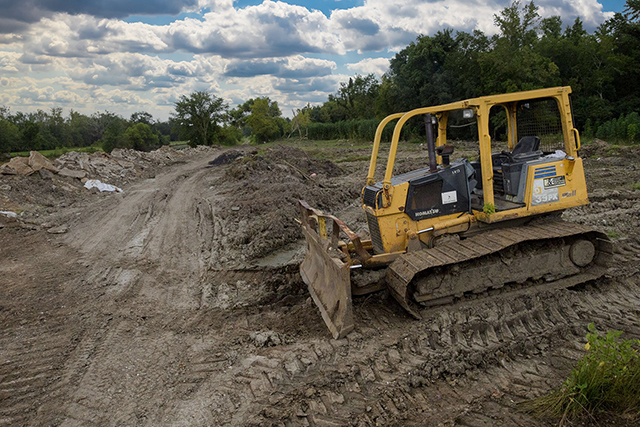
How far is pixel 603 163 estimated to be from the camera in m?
15.8

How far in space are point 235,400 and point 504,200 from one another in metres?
4.44

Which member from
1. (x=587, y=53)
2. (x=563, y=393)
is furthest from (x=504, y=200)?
(x=587, y=53)

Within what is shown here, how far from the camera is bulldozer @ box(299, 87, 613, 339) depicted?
17.7 ft

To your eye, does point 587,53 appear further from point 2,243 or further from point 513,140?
point 2,243

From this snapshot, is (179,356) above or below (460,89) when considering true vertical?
below

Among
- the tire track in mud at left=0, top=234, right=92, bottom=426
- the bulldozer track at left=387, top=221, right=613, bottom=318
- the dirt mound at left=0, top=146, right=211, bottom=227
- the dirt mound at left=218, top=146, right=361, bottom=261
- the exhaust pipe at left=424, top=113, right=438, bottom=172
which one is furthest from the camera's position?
the dirt mound at left=0, top=146, right=211, bottom=227

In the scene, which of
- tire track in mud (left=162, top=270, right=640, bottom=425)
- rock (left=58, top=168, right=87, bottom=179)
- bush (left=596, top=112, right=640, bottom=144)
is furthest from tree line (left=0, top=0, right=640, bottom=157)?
rock (left=58, top=168, right=87, bottom=179)

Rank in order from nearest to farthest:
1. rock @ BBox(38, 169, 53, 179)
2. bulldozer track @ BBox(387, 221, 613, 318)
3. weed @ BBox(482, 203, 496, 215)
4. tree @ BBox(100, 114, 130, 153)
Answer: bulldozer track @ BBox(387, 221, 613, 318) < weed @ BBox(482, 203, 496, 215) < rock @ BBox(38, 169, 53, 179) < tree @ BBox(100, 114, 130, 153)

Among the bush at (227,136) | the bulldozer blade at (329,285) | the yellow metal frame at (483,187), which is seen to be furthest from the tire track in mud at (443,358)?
the bush at (227,136)

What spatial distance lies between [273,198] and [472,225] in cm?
709

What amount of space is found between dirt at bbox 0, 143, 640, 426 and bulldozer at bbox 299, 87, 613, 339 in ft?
0.93

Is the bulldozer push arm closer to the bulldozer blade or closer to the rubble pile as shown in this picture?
the bulldozer blade

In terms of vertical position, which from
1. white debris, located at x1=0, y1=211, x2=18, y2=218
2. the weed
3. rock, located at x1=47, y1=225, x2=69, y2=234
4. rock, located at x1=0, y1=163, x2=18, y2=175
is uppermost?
rock, located at x1=0, y1=163, x2=18, y2=175

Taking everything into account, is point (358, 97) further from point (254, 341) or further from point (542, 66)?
point (254, 341)
